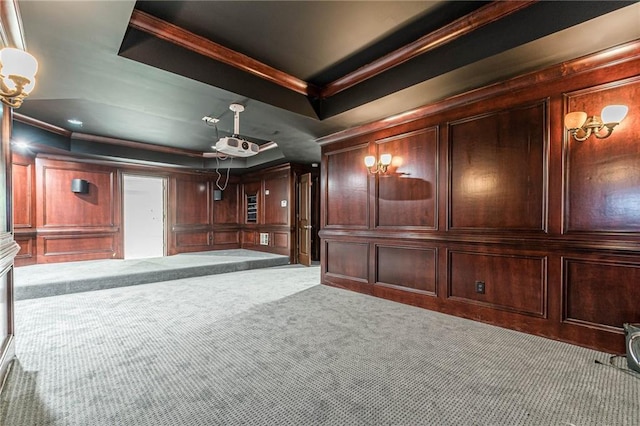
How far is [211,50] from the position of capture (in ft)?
8.99

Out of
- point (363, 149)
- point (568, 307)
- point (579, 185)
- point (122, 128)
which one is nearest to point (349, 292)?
point (363, 149)

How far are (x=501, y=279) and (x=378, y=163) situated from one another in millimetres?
1982

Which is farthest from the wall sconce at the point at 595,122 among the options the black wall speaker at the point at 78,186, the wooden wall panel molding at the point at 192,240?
the black wall speaker at the point at 78,186

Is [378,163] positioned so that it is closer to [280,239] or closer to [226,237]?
[280,239]

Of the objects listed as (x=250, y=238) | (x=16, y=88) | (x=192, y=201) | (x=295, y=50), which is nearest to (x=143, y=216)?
(x=192, y=201)

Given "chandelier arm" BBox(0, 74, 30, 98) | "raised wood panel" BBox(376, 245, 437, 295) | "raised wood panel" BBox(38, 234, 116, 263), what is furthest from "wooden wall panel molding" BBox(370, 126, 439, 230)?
"raised wood panel" BBox(38, 234, 116, 263)

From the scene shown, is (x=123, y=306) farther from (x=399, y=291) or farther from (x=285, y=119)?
(x=399, y=291)

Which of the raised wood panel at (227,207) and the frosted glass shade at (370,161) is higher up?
the frosted glass shade at (370,161)

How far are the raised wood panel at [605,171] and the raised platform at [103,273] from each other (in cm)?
533

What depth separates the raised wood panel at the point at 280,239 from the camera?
710 centimetres

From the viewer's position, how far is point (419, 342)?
251 cm

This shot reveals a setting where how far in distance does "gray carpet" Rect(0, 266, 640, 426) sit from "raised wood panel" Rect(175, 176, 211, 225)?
445 cm

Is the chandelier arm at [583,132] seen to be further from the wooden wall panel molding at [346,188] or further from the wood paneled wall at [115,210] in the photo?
the wood paneled wall at [115,210]

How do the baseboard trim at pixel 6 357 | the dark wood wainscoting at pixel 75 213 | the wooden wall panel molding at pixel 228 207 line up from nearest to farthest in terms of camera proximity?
the baseboard trim at pixel 6 357, the dark wood wainscoting at pixel 75 213, the wooden wall panel molding at pixel 228 207
